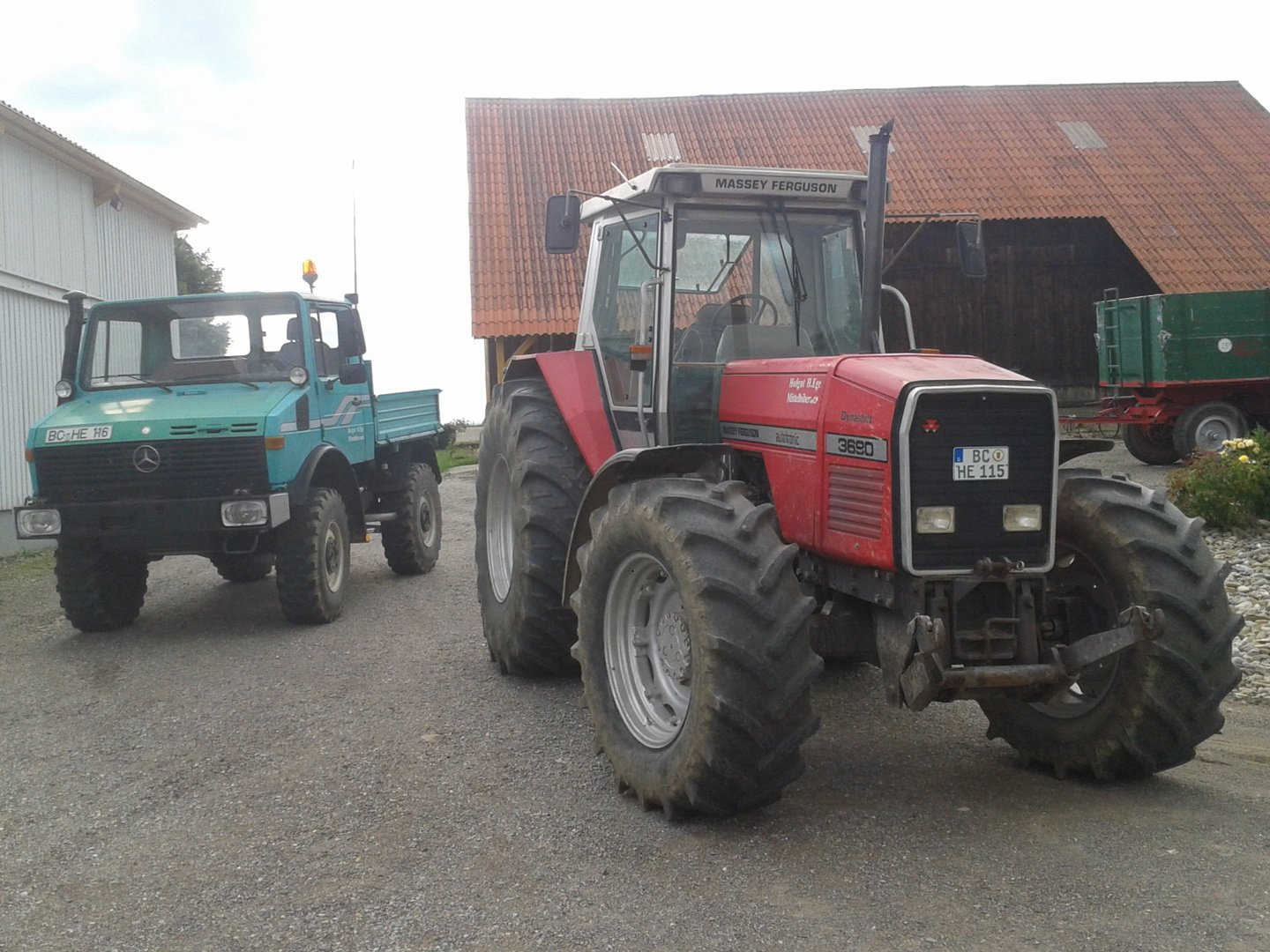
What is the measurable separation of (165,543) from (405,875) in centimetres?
468

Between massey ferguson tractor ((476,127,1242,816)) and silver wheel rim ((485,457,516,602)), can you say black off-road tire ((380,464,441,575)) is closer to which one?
silver wheel rim ((485,457,516,602))

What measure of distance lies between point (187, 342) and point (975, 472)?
655 cm

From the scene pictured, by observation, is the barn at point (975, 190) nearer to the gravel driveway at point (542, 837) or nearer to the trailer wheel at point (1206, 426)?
the trailer wheel at point (1206, 426)

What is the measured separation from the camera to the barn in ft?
66.7

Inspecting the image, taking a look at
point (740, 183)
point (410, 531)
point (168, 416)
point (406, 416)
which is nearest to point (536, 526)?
point (740, 183)

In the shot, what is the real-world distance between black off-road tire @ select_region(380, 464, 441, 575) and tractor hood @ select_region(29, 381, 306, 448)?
2210mm

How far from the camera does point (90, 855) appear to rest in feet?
14.0

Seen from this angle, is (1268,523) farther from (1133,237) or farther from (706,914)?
(1133,237)

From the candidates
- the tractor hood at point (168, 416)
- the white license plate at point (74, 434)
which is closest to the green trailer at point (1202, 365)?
the tractor hood at point (168, 416)

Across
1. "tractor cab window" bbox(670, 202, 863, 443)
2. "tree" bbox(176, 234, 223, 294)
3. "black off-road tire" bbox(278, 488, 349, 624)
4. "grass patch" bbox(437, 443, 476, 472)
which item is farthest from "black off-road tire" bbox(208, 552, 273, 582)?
"tree" bbox(176, 234, 223, 294)

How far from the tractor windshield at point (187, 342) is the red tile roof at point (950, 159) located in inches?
395

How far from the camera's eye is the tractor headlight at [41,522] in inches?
308

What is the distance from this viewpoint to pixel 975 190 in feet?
70.0

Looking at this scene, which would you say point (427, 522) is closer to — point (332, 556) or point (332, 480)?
point (332, 480)
